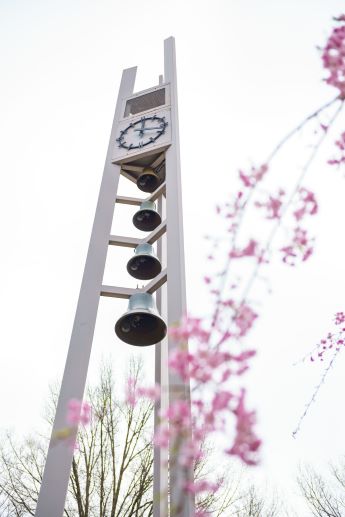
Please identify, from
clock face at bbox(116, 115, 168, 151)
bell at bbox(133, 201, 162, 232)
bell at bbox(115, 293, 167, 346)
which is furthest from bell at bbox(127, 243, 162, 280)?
clock face at bbox(116, 115, 168, 151)

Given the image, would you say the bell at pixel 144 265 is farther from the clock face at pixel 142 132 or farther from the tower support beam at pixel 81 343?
the clock face at pixel 142 132

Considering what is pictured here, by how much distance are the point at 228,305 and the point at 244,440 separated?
57 cm

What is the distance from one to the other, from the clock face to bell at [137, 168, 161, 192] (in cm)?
33

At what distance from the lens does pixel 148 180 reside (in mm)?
5219

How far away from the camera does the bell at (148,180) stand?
5203mm

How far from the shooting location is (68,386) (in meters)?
3.20

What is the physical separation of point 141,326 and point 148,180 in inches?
89.5

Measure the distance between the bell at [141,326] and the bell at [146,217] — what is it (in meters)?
→ 1.50

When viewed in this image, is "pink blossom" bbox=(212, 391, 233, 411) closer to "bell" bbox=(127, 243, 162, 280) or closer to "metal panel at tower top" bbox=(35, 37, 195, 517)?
"metal panel at tower top" bbox=(35, 37, 195, 517)

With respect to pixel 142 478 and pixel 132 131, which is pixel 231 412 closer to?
pixel 132 131

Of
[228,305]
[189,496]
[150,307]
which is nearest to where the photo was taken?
[228,305]

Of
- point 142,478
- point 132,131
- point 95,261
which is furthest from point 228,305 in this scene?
point 142,478

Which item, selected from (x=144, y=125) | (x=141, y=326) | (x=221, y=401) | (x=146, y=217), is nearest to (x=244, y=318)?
(x=221, y=401)

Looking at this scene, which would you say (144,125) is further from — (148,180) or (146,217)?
(146,217)
